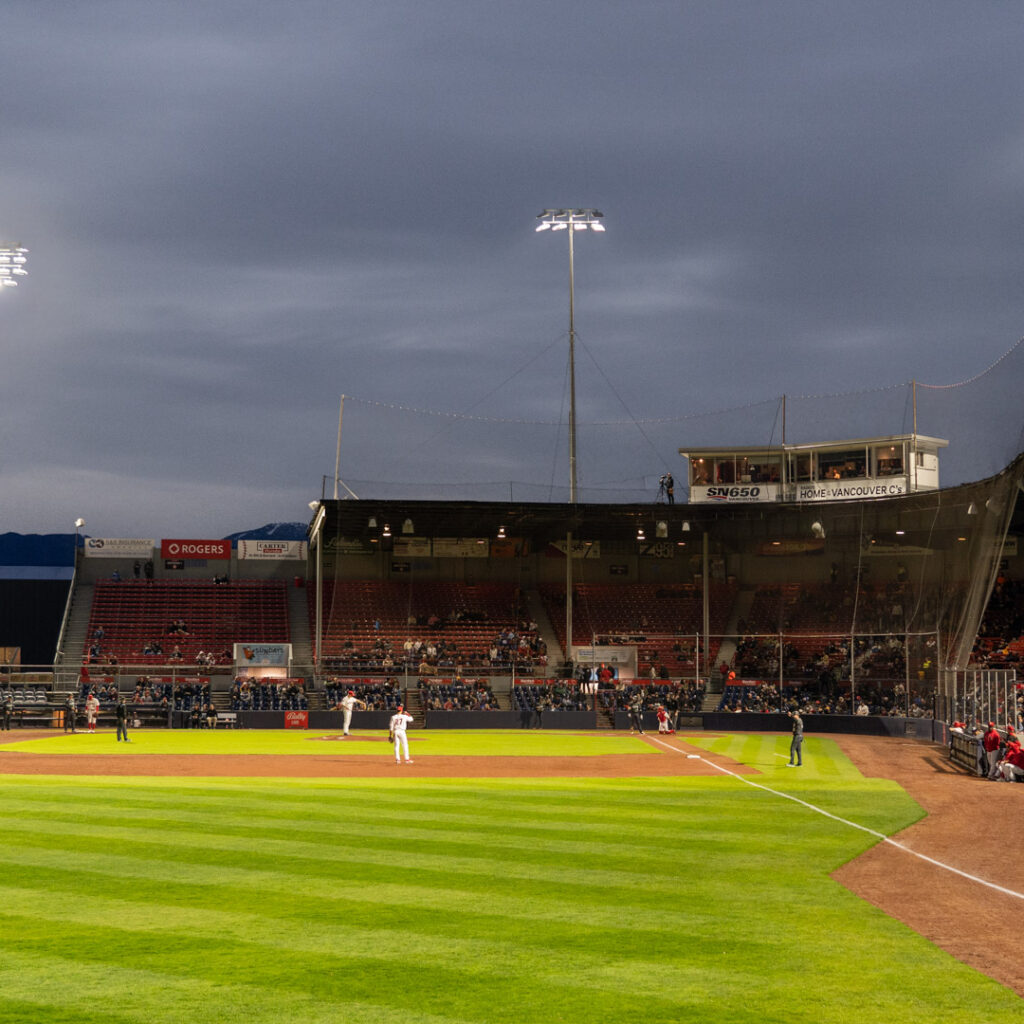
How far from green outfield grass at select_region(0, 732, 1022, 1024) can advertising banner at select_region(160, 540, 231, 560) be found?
56.7 metres

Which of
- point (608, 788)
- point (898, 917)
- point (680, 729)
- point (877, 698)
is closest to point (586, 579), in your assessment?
point (680, 729)

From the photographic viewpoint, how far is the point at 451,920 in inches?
477

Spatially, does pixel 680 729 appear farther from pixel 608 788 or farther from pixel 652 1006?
pixel 652 1006

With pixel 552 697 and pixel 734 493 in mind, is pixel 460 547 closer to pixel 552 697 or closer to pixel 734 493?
pixel 734 493

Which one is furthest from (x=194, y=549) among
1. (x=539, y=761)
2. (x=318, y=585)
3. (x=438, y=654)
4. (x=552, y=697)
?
(x=539, y=761)

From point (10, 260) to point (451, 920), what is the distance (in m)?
38.7

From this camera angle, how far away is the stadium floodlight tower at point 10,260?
140ft

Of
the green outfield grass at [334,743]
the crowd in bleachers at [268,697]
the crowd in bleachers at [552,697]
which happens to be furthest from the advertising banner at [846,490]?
the crowd in bleachers at [268,697]

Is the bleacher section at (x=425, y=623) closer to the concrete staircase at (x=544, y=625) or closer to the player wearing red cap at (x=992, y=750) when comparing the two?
the concrete staircase at (x=544, y=625)

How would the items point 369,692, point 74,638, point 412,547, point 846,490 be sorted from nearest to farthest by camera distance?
point 369,692, point 846,490, point 74,638, point 412,547

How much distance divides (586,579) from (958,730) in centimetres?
4160

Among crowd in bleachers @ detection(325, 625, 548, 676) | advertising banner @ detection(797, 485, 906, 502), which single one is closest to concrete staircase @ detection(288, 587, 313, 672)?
crowd in bleachers @ detection(325, 625, 548, 676)

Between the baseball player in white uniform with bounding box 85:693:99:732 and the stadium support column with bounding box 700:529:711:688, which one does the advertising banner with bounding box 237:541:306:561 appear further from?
the baseball player in white uniform with bounding box 85:693:99:732

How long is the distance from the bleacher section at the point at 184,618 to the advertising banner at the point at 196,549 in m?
2.37
